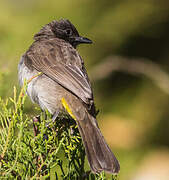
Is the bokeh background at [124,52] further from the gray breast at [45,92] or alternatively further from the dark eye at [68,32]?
the gray breast at [45,92]

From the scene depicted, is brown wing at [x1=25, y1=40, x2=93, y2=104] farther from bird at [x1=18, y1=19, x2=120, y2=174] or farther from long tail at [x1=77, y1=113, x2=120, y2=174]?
long tail at [x1=77, y1=113, x2=120, y2=174]

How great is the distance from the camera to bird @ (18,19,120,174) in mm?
3061

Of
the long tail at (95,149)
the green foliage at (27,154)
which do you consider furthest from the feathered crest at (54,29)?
the green foliage at (27,154)

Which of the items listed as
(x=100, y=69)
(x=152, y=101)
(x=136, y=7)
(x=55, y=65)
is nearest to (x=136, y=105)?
(x=152, y=101)

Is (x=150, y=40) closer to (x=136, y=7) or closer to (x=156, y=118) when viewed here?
(x=136, y=7)

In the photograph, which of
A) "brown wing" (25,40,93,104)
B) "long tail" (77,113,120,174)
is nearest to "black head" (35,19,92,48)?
"brown wing" (25,40,93,104)

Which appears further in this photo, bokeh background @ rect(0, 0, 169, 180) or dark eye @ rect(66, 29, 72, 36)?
bokeh background @ rect(0, 0, 169, 180)

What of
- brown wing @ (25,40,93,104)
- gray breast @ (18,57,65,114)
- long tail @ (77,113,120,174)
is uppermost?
brown wing @ (25,40,93,104)

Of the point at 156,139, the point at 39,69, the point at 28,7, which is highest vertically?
the point at 28,7

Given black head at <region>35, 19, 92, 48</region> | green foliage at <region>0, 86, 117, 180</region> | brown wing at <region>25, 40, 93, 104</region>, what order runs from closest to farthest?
green foliage at <region>0, 86, 117, 180</region> → brown wing at <region>25, 40, 93, 104</region> → black head at <region>35, 19, 92, 48</region>

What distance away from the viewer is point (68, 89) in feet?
12.2

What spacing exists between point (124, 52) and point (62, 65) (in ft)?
4.95

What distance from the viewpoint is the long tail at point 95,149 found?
284 cm

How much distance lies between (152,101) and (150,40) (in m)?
0.75
